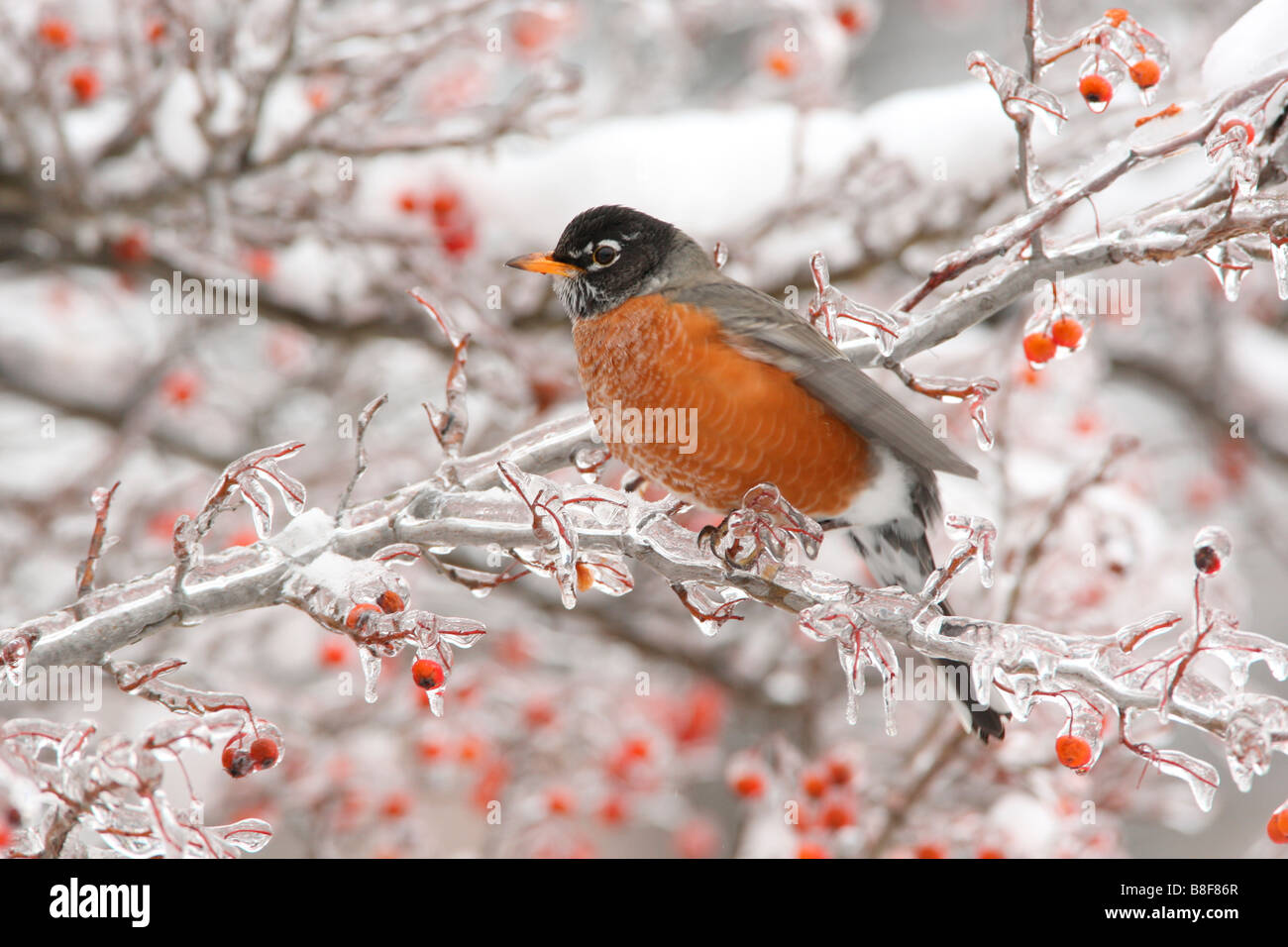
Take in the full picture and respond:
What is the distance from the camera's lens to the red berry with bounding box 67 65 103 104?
3.46 m

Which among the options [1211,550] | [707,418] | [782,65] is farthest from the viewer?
[782,65]

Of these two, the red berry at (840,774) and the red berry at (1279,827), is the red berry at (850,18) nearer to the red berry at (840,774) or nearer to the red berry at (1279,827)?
the red berry at (840,774)

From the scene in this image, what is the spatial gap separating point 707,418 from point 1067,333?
0.70 metres

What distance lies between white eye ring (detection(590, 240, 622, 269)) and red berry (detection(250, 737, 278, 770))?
1.47 m

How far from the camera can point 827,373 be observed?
2.28 m

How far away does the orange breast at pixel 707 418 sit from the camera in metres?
2.20

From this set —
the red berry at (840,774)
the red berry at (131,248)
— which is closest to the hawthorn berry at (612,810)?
the red berry at (840,774)

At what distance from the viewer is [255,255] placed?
13.4 feet

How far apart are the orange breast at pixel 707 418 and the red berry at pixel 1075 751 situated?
861 millimetres

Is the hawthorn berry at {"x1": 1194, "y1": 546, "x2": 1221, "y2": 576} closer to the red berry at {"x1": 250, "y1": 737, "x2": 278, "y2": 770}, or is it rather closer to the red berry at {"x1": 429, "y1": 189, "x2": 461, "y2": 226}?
the red berry at {"x1": 250, "y1": 737, "x2": 278, "y2": 770}

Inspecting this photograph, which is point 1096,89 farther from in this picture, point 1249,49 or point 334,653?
point 334,653

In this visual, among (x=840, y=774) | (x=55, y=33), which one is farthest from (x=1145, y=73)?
(x=55, y=33)

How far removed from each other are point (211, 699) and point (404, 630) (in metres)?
0.29
